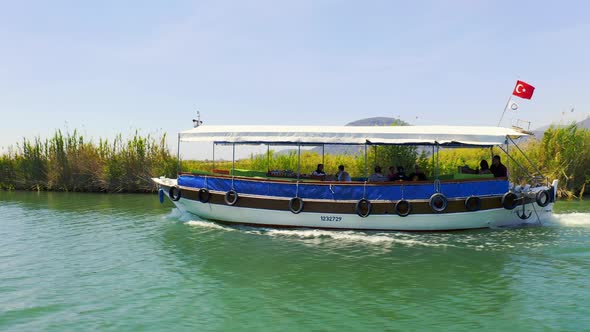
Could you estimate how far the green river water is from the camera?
7004 millimetres

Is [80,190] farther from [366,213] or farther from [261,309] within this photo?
[261,309]

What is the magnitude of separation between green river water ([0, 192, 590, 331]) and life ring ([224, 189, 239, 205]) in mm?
899

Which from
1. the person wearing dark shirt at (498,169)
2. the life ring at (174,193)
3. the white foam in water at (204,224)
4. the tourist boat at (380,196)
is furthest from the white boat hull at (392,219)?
the life ring at (174,193)

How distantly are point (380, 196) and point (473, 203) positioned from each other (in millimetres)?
2822

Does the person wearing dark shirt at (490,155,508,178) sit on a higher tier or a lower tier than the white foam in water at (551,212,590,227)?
higher

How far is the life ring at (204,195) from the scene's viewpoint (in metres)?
14.7

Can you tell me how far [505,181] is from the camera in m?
13.5

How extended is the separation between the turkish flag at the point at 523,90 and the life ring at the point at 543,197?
10.1ft

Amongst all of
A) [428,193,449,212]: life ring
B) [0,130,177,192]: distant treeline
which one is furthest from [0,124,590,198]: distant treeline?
[428,193,449,212]: life ring

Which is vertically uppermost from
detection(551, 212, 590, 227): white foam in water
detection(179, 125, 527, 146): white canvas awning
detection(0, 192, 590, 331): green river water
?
detection(179, 125, 527, 146): white canvas awning

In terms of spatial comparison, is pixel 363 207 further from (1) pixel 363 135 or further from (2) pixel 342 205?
(1) pixel 363 135

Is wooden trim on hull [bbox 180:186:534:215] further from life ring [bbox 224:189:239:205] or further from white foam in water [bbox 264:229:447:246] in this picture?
white foam in water [bbox 264:229:447:246]

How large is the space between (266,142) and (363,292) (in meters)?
7.11

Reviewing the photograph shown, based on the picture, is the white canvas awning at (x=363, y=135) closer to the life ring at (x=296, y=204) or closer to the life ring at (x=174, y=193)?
the life ring at (x=296, y=204)
